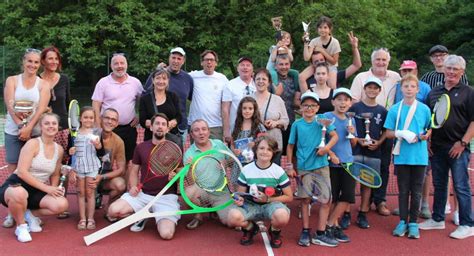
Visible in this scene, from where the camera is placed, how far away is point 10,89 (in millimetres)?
5492

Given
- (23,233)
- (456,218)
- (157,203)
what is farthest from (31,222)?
(456,218)

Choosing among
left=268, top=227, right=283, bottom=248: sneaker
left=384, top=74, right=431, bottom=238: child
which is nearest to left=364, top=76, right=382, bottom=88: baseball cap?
left=384, top=74, right=431, bottom=238: child

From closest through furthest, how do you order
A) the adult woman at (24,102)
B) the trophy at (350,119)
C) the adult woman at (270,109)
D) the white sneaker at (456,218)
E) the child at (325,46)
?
1. the trophy at (350,119)
2. the adult woman at (24,102)
3. the adult woman at (270,109)
4. the white sneaker at (456,218)
5. the child at (325,46)

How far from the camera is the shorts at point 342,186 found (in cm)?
526

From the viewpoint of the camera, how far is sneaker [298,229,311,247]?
198 inches

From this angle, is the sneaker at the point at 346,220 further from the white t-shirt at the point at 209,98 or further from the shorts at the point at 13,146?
the shorts at the point at 13,146

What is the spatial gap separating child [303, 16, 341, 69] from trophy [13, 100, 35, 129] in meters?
3.33

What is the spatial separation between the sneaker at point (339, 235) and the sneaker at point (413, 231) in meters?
0.66

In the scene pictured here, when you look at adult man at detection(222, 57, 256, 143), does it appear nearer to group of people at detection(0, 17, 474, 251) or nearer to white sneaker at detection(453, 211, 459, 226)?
group of people at detection(0, 17, 474, 251)

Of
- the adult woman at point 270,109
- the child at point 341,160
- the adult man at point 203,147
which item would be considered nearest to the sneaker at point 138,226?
the adult man at point 203,147

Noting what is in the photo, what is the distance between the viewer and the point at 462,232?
5289 millimetres

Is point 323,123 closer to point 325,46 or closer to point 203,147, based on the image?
point 203,147

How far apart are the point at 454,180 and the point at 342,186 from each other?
123cm

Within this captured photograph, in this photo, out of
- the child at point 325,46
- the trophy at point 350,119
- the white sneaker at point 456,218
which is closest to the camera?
the trophy at point 350,119
